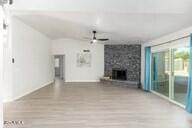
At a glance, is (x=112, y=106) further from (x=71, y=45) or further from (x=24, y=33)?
(x=71, y=45)

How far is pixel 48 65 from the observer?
12398 millimetres

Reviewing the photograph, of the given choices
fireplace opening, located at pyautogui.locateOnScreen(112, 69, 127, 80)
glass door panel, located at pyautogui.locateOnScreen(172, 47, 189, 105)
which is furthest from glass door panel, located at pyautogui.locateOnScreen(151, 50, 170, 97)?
Result: fireplace opening, located at pyautogui.locateOnScreen(112, 69, 127, 80)

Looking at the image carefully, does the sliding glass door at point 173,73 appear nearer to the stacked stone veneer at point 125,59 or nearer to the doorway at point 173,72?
the doorway at point 173,72

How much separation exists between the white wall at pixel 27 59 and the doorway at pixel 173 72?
5.26 m

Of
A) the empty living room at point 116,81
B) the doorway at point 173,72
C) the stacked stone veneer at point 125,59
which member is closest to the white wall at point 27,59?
the empty living room at point 116,81

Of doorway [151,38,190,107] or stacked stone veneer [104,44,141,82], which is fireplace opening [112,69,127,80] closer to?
stacked stone veneer [104,44,141,82]

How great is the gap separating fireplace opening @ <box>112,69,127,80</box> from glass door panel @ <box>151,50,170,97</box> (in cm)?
378

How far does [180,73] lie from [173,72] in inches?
17.4

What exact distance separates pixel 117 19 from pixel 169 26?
157cm

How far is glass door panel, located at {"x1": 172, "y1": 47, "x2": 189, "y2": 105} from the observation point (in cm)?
658

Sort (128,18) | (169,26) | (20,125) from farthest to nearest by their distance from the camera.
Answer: (169,26), (128,18), (20,125)

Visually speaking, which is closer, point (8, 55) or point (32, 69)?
point (8, 55)

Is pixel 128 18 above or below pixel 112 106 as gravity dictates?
above

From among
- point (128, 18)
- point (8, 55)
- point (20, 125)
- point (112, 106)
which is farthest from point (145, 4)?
point (8, 55)
